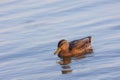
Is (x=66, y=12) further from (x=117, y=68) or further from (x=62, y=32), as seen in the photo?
(x=117, y=68)

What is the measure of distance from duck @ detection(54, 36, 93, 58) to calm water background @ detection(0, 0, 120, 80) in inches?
10.0

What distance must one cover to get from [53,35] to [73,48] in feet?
3.57

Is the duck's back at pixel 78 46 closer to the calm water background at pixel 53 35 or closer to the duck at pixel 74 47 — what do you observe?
the duck at pixel 74 47

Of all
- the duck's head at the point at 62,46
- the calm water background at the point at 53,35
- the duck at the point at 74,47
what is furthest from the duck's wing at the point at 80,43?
the calm water background at the point at 53,35

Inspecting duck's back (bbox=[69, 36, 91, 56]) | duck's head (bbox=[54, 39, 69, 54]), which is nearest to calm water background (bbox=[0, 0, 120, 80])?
duck's head (bbox=[54, 39, 69, 54])

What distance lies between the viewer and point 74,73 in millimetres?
17234

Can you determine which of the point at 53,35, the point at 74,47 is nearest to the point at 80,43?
the point at 74,47

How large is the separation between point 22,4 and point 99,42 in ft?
22.7

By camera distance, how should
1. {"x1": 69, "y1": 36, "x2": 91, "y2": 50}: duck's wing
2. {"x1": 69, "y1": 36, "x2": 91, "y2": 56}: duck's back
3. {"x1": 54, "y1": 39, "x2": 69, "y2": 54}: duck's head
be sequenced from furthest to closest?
{"x1": 69, "y1": 36, "x2": 91, "y2": 56}: duck's back, {"x1": 69, "y1": 36, "x2": 91, "y2": 50}: duck's wing, {"x1": 54, "y1": 39, "x2": 69, "y2": 54}: duck's head

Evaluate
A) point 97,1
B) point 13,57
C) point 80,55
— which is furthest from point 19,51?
point 97,1

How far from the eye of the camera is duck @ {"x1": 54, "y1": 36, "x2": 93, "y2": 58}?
1997 cm

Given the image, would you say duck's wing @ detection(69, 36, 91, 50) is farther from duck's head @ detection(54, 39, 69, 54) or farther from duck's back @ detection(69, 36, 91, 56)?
duck's head @ detection(54, 39, 69, 54)

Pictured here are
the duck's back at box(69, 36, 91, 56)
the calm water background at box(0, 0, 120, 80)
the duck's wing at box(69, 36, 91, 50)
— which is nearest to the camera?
the calm water background at box(0, 0, 120, 80)

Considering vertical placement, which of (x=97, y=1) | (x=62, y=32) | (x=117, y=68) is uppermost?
(x=97, y=1)
